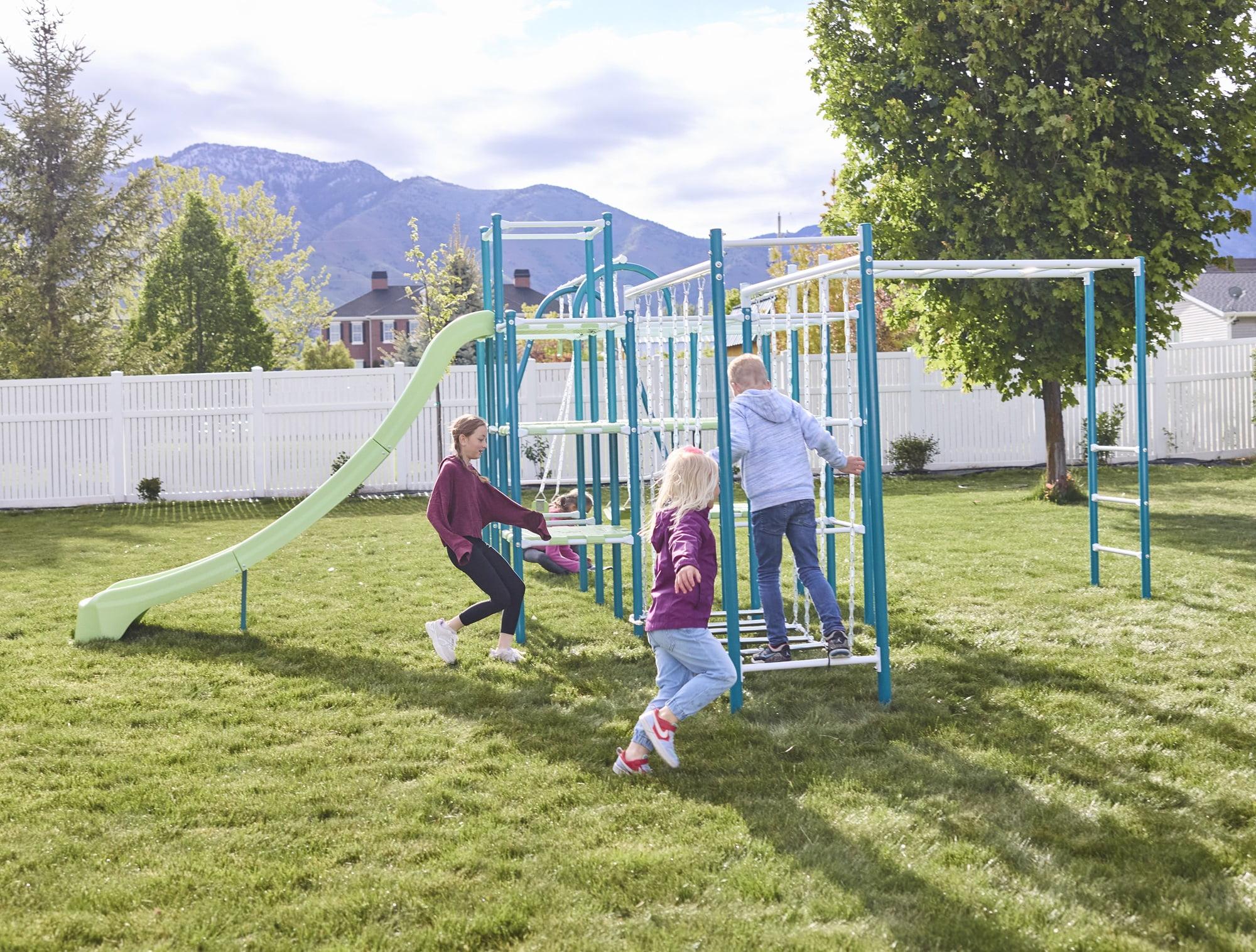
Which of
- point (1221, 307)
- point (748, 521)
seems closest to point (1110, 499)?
point (748, 521)

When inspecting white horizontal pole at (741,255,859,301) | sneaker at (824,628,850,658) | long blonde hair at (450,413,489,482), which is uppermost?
white horizontal pole at (741,255,859,301)

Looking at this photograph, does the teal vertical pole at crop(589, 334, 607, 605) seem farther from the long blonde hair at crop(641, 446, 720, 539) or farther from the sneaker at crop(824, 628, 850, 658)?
the long blonde hair at crop(641, 446, 720, 539)

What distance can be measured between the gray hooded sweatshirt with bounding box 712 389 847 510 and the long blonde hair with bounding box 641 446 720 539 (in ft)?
3.95

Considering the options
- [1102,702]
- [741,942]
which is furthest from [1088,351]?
[741,942]

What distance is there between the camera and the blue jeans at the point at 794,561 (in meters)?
6.11

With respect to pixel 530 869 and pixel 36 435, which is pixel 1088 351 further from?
pixel 36 435

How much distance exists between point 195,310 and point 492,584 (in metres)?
18.8

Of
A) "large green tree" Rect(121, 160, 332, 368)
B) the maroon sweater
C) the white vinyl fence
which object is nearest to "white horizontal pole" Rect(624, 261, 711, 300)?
the maroon sweater

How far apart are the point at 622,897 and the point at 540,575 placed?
673cm

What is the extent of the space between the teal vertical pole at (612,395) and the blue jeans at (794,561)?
1404mm

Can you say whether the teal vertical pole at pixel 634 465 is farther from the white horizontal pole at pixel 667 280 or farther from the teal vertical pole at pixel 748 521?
the teal vertical pole at pixel 748 521

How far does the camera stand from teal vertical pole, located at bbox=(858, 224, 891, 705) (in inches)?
221

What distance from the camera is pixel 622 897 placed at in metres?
3.50

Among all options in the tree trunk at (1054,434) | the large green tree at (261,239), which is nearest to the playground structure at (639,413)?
the tree trunk at (1054,434)
